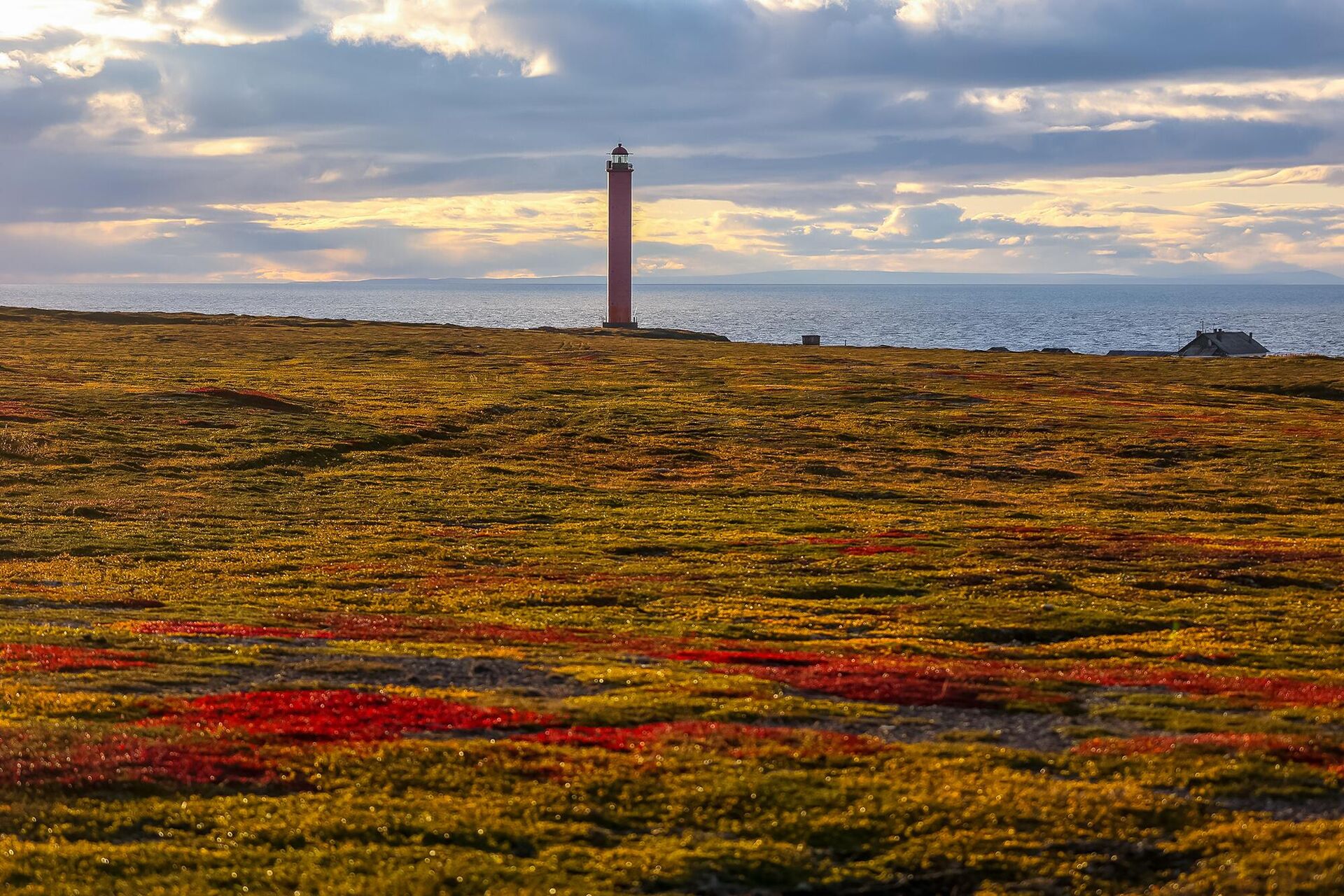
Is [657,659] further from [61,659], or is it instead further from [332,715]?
[61,659]

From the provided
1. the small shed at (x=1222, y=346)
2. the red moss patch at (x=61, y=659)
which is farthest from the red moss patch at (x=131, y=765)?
the small shed at (x=1222, y=346)

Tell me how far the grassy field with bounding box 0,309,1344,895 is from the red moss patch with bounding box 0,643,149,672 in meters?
0.15

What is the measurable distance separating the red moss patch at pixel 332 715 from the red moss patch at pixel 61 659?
3733mm

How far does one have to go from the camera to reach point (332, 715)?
21.9m

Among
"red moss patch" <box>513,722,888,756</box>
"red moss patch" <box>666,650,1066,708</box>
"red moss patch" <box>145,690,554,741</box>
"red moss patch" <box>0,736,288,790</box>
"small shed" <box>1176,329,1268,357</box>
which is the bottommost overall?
"red moss patch" <box>666,650,1066,708</box>

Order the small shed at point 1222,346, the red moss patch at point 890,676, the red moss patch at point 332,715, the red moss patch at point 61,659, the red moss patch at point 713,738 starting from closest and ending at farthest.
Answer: the red moss patch at point 713,738 → the red moss patch at point 332,715 → the red moss patch at point 890,676 → the red moss patch at point 61,659 → the small shed at point 1222,346

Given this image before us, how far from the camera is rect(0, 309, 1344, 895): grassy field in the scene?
16.4 metres

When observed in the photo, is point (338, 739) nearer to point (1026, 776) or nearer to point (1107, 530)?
point (1026, 776)

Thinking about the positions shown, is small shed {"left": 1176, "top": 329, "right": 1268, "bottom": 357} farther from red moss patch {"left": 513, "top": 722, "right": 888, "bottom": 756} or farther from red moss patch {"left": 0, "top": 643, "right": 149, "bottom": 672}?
red moss patch {"left": 0, "top": 643, "right": 149, "bottom": 672}

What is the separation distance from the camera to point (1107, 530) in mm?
52156

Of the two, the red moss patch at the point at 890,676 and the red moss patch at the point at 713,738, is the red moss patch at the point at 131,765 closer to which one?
the red moss patch at the point at 713,738

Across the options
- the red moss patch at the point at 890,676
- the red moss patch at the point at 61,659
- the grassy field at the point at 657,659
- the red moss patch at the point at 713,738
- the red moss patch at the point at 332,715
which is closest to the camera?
the grassy field at the point at 657,659

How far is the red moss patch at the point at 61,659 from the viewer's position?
985 inches

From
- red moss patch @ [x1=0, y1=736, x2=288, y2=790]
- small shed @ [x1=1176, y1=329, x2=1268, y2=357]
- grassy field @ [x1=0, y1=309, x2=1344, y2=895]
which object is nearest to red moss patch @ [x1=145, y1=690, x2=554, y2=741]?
grassy field @ [x1=0, y1=309, x2=1344, y2=895]
